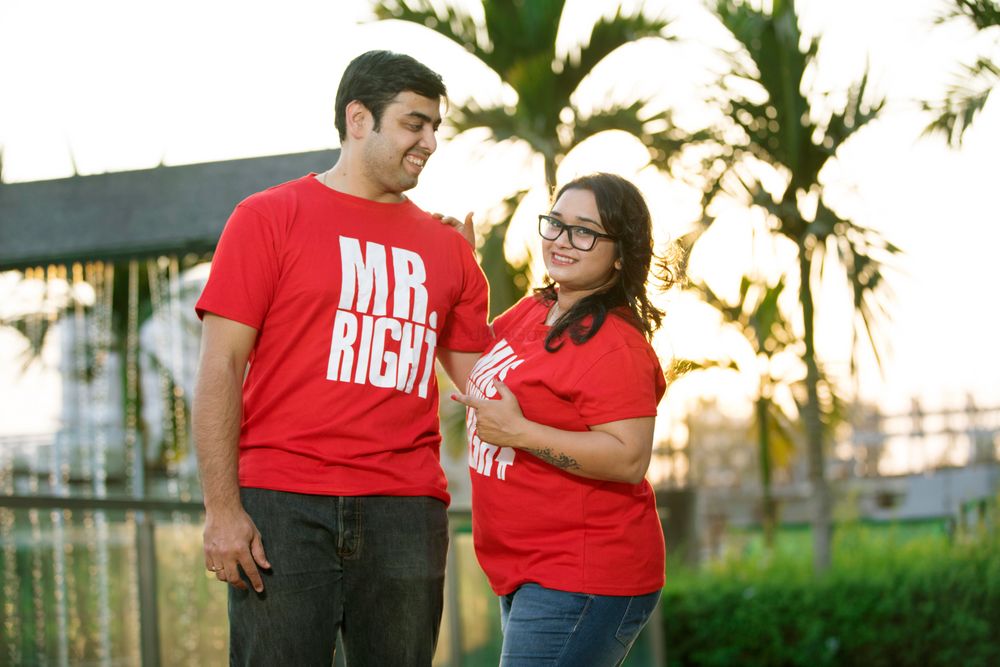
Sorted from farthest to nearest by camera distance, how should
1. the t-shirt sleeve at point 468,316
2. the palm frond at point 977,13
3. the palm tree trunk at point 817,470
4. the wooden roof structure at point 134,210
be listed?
the palm tree trunk at point 817,470
the palm frond at point 977,13
the wooden roof structure at point 134,210
the t-shirt sleeve at point 468,316

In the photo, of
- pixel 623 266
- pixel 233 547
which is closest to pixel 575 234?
pixel 623 266

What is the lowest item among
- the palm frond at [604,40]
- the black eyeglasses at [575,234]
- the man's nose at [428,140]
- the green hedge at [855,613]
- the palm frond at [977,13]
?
the green hedge at [855,613]

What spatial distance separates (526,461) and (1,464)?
6804 millimetres

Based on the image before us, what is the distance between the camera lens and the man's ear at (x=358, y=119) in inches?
105

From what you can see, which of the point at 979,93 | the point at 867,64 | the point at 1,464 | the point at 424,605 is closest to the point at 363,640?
the point at 424,605

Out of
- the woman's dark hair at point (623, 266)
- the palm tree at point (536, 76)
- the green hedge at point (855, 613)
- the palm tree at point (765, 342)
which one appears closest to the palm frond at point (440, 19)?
the palm tree at point (536, 76)

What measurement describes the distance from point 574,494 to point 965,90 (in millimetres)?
5609

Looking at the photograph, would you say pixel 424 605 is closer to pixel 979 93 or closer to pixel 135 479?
pixel 979 93

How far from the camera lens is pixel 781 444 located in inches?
412

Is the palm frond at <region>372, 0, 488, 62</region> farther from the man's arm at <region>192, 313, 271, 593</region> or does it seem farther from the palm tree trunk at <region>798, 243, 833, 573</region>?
the man's arm at <region>192, 313, 271, 593</region>

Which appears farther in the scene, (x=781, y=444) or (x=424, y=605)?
(x=781, y=444)

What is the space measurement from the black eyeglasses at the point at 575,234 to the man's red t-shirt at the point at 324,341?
300 mm

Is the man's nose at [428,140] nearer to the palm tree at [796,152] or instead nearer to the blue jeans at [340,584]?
the blue jeans at [340,584]

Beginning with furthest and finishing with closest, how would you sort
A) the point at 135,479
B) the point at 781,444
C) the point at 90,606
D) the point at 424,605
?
the point at 135,479 < the point at 781,444 < the point at 90,606 < the point at 424,605
